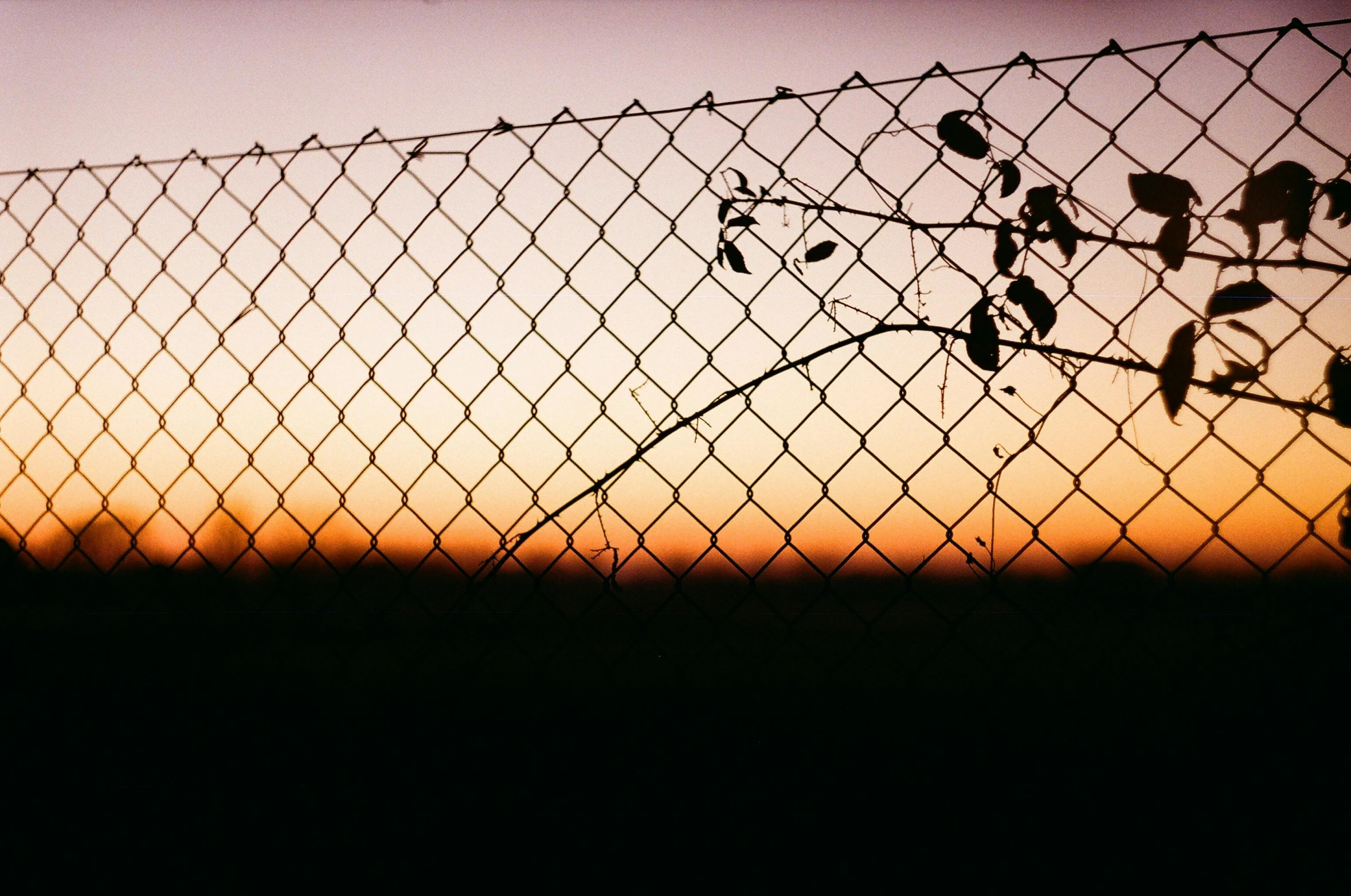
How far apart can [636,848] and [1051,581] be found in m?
0.94

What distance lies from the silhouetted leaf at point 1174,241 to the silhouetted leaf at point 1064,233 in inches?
5.1

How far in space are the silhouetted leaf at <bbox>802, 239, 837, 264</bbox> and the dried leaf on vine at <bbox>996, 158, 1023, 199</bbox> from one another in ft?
0.99

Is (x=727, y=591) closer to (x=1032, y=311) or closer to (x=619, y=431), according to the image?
(x=619, y=431)

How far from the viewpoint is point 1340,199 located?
1.43 meters

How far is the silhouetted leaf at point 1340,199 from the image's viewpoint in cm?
143

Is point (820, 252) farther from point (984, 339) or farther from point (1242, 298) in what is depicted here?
point (1242, 298)

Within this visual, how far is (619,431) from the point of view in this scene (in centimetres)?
176

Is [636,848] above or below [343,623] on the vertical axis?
below

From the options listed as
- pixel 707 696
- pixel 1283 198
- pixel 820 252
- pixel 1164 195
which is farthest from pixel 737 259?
pixel 707 696

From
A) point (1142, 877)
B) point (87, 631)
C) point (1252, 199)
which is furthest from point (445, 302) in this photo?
point (87, 631)

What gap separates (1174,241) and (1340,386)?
1.13ft

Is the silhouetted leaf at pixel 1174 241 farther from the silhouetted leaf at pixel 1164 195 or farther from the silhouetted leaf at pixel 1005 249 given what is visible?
the silhouetted leaf at pixel 1005 249

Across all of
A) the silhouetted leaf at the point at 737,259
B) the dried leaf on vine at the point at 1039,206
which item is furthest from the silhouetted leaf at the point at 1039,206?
the silhouetted leaf at the point at 737,259

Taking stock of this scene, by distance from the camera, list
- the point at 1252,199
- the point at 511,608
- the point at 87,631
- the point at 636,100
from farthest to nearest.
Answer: the point at 87,631, the point at 511,608, the point at 636,100, the point at 1252,199
